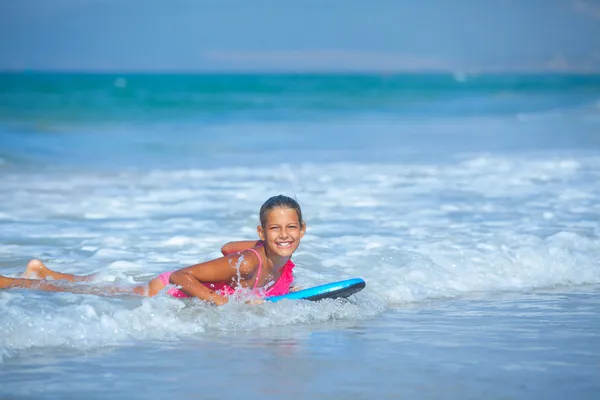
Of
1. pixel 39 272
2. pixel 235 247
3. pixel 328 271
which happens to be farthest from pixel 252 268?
pixel 39 272

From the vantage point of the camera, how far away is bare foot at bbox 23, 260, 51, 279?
6629mm

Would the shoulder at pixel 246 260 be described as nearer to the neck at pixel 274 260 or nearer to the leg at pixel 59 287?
the neck at pixel 274 260

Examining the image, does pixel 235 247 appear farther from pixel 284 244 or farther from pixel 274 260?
pixel 284 244

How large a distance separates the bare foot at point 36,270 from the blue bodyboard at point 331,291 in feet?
5.60

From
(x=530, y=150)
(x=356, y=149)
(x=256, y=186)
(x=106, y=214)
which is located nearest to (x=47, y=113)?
(x=356, y=149)

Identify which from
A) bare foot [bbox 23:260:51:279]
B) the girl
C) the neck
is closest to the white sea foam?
the girl

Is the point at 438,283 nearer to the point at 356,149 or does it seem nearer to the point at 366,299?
the point at 366,299

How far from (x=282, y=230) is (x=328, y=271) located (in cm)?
163

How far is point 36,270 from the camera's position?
262 inches

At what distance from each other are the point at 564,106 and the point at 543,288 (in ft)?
102

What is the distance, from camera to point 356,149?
65.6 feet

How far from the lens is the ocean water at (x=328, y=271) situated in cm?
462

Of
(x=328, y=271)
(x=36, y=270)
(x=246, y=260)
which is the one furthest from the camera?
(x=328, y=271)

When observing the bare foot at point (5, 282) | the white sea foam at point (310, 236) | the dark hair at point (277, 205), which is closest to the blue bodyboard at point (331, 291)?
the white sea foam at point (310, 236)
